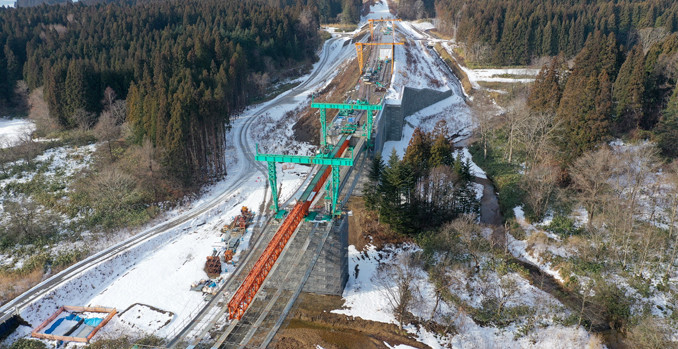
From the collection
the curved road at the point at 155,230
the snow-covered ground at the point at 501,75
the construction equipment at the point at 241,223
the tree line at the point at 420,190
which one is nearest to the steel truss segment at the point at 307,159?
the tree line at the point at 420,190

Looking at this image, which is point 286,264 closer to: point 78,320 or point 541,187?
point 78,320

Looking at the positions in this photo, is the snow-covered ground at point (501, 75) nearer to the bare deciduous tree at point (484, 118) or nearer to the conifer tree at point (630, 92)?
the bare deciduous tree at point (484, 118)

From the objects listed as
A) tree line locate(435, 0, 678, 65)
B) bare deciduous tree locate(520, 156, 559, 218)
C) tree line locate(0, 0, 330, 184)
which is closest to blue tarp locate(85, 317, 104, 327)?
tree line locate(0, 0, 330, 184)

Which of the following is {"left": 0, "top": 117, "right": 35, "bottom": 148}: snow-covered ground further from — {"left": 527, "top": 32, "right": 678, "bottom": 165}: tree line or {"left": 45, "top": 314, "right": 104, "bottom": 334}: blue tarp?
{"left": 527, "top": 32, "right": 678, "bottom": 165}: tree line

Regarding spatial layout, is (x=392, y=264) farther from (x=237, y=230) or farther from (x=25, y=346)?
(x=25, y=346)

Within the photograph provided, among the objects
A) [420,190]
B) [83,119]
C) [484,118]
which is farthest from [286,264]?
[83,119]

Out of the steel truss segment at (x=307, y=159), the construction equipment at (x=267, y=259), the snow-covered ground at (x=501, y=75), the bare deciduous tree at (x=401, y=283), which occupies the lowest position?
the bare deciduous tree at (x=401, y=283)
